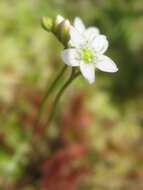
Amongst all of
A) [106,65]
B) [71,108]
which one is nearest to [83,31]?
[106,65]

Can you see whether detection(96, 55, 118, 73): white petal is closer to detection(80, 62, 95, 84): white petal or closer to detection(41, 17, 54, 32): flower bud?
detection(80, 62, 95, 84): white petal

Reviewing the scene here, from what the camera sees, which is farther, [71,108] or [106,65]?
[71,108]

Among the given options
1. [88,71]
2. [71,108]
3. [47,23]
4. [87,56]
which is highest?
[71,108]

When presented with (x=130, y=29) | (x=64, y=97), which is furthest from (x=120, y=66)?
(x=64, y=97)

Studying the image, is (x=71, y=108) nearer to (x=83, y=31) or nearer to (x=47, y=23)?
(x=83, y=31)

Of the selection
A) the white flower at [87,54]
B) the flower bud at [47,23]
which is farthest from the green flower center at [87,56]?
the flower bud at [47,23]

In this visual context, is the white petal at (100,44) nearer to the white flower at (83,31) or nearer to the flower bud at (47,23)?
the white flower at (83,31)

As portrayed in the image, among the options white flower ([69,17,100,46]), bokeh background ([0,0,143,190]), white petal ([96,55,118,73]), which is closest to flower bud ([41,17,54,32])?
white flower ([69,17,100,46])
